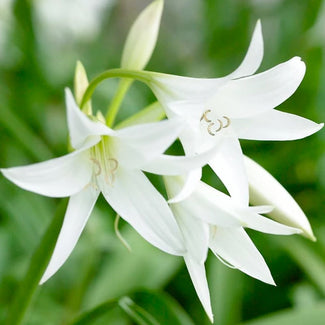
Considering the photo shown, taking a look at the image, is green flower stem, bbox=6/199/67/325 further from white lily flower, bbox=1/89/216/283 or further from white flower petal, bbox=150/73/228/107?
white flower petal, bbox=150/73/228/107

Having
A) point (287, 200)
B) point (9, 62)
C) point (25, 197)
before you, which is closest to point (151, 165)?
point (287, 200)

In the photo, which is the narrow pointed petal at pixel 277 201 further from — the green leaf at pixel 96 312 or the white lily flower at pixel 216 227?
the green leaf at pixel 96 312

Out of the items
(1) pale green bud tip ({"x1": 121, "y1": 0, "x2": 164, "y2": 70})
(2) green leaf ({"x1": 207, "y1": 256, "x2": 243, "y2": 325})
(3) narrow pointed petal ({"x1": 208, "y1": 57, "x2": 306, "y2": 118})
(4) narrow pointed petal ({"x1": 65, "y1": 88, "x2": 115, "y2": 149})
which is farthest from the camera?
(2) green leaf ({"x1": 207, "y1": 256, "x2": 243, "y2": 325})

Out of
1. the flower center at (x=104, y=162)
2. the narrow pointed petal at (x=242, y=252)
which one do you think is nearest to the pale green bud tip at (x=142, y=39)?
the flower center at (x=104, y=162)

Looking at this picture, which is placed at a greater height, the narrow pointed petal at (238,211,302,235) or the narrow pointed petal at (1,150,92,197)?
the narrow pointed petal at (1,150,92,197)

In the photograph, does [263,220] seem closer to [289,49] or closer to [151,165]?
[151,165]

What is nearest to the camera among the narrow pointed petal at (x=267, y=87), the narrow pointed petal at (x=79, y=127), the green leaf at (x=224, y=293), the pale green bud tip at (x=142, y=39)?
the narrow pointed petal at (x=79, y=127)

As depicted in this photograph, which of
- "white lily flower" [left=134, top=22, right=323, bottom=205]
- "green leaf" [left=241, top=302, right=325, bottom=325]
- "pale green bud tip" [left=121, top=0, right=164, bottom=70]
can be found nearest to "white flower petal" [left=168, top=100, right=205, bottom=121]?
"white lily flower" [left=134, top=22, right=323, bottom=205]
